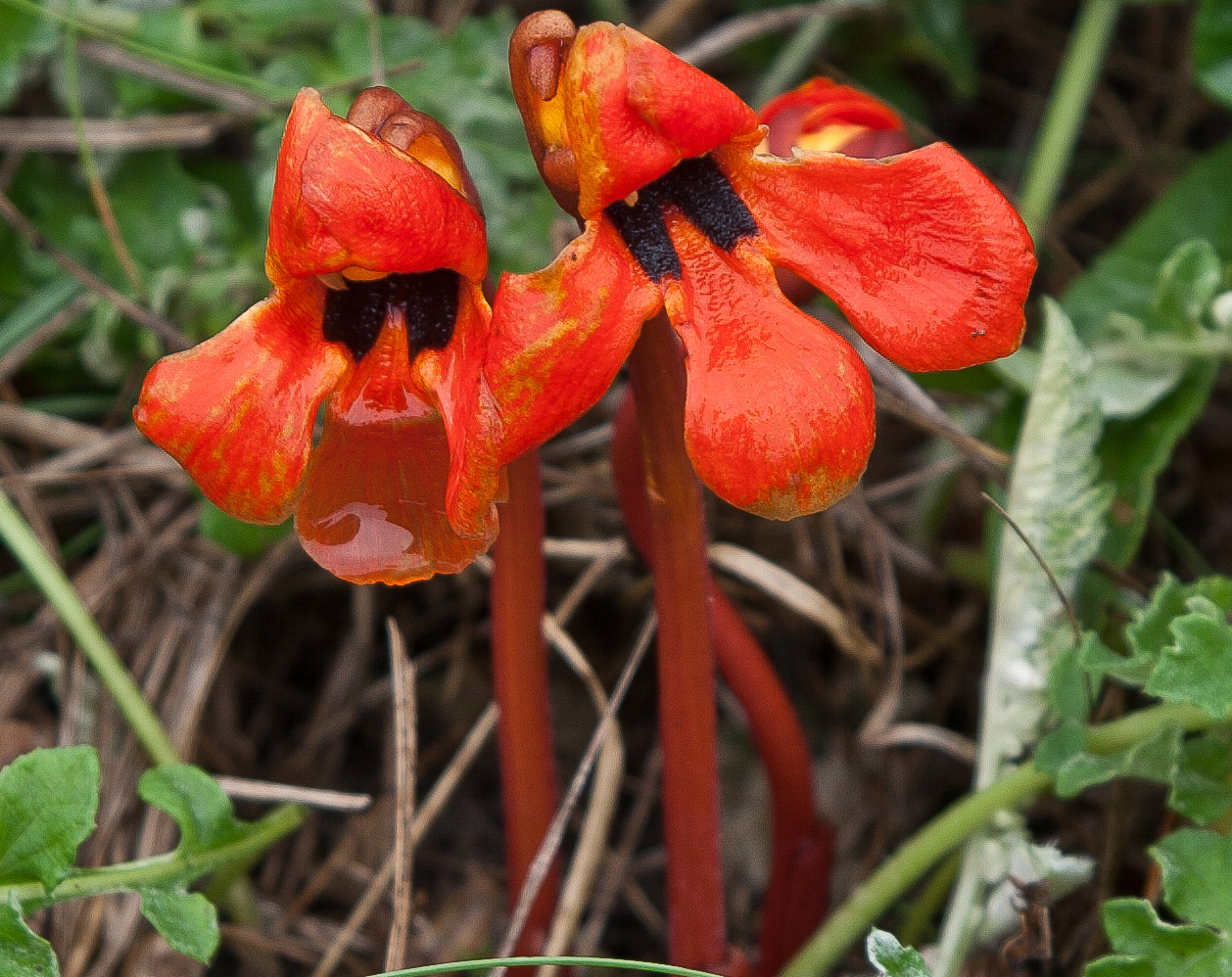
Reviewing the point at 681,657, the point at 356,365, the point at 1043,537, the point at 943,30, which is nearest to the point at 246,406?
the point at 356,365

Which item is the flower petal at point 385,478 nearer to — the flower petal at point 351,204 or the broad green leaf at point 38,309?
the flower petal at point 351,204

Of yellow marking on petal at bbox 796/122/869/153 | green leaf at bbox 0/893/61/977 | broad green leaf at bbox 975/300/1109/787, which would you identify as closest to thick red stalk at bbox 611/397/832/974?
broad green leaf at bbox 975/300/1109/787

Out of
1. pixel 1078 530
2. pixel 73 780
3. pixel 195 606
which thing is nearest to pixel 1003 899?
pixel 1078 530

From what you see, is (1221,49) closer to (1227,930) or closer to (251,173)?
(1227,930)

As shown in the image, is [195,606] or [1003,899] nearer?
[1003,899]

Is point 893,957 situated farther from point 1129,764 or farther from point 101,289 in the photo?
point 101,289

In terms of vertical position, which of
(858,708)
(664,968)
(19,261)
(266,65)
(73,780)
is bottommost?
(858,708)

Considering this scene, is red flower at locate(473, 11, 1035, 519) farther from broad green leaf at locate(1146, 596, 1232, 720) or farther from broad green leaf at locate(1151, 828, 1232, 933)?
broad green leaf at locate(1151, 828, 1232, 933)
